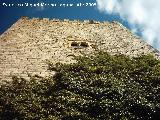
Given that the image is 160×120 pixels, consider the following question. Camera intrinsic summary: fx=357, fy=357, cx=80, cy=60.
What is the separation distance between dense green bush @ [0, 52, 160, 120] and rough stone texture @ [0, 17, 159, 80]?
928 mm

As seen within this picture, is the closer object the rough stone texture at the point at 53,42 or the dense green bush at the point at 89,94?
the dense green bush at the point at 89,94

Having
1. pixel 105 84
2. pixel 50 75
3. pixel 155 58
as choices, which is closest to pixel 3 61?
pixel 50 75

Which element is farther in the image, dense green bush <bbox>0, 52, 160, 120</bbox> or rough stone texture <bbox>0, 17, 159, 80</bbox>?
rough stone texture <bbox>0, 17, 159, 80</bbox>

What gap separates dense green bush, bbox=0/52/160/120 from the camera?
821 centimetres

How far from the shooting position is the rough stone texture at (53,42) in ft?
35.9

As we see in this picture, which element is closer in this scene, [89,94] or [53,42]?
[89,94]

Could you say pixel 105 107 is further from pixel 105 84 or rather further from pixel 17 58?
pixel 17 58

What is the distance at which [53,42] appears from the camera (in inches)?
504

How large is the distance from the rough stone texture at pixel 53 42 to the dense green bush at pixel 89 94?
928 mm

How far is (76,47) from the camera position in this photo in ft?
40.9

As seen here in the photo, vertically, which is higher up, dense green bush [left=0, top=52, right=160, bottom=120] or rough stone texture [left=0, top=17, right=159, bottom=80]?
dense green bush [left=0, top=52, right=160, bottom=120]

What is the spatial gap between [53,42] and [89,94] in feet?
14.3

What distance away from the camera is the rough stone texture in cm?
1095

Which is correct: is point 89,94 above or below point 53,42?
above
